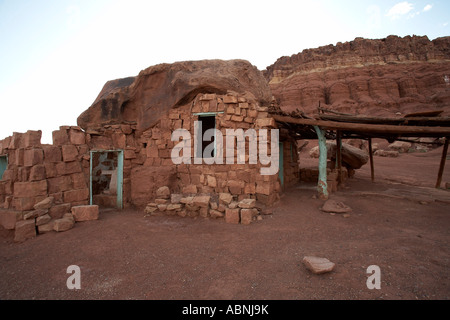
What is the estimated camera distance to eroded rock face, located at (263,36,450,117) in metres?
27.0

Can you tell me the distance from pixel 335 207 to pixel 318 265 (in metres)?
3.11

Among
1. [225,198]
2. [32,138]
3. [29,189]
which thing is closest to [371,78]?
[225,198]

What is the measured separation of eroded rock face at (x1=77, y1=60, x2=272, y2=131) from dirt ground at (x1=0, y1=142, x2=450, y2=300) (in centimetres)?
314

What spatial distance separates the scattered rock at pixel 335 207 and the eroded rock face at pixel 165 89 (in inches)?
140

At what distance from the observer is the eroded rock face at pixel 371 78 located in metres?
27.0

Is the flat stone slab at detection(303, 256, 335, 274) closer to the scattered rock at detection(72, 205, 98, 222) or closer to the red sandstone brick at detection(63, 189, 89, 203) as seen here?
the scattered rock at detection(72, 205, 98, 222)

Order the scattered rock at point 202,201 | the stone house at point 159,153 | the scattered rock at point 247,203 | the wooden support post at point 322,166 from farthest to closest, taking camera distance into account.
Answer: the wooden support post at point 322,166 → the scattered rock at point 202,201 → the scattered rock at point 247,203 → the stone house at point 159,153

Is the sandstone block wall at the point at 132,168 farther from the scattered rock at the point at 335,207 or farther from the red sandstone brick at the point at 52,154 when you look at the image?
the scattered rock at the point at 335,207

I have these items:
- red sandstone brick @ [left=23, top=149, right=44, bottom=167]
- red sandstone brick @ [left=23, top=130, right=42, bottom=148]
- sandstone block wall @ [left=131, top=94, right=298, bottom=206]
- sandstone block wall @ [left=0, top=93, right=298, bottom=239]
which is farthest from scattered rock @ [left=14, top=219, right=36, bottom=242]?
sandstone block wall @ [left=131, top=94, right=298, bottom=206]

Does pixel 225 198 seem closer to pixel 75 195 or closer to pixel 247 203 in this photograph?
pixel 247 203

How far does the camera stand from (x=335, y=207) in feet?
18.0

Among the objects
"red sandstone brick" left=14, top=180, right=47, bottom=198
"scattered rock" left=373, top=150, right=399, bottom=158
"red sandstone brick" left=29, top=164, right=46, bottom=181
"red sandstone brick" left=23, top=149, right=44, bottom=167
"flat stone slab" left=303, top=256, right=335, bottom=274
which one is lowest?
"flat stone slab" left=303, top=256, right=335, bottom=274

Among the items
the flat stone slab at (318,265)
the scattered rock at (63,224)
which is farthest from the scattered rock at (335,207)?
the scattered rock at (63,224)

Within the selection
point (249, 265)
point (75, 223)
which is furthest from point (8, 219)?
point (249, 265)
